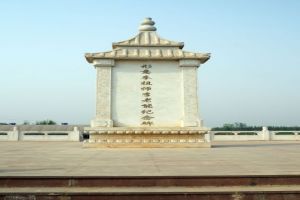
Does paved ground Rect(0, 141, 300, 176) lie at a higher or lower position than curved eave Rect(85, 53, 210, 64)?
lower

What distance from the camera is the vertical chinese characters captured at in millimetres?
13609

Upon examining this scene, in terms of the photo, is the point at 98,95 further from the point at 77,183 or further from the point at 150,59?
the point at 77,183

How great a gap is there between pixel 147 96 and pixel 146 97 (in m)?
0.06

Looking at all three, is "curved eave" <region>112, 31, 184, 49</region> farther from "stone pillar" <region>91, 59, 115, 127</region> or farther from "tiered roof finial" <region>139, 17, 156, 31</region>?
"stone pillar" <region>91, 59, 115, 127</region>

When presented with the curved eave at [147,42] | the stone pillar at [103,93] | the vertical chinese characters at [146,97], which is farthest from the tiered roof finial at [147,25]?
the stone pillar at [103,93]

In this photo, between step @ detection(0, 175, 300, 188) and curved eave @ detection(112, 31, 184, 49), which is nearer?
step @ detection(0, 175, 300, 188)

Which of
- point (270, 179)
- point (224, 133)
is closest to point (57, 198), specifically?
point (270, 179)

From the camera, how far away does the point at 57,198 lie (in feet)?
14.0

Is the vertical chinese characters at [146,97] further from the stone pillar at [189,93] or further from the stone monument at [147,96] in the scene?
the stone pillar at [189,93]

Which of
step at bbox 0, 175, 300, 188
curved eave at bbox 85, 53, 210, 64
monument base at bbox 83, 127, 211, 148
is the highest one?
curved eave at bbox 85, 53, 210, 64

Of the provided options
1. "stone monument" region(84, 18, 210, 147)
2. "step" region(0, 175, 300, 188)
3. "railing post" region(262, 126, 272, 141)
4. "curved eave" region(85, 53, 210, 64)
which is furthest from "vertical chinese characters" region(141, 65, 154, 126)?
"railing post" region(262, 126, 272, 141)

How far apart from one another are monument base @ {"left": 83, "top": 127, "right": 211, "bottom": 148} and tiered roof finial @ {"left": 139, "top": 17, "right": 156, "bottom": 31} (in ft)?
16.6

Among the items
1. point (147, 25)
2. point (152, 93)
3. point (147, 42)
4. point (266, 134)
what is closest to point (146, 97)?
point (152, 93)

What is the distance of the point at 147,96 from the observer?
45.2 ft
